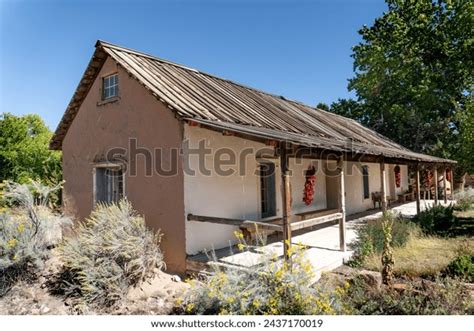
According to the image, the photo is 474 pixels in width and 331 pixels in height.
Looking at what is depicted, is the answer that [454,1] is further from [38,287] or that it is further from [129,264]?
[38,287]

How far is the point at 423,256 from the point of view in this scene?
7.53m

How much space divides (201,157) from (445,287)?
4.84 metres

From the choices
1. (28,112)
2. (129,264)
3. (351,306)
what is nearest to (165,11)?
(129,264)

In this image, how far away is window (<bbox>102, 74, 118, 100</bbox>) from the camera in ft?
28.6

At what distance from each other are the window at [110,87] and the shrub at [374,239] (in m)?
6.88

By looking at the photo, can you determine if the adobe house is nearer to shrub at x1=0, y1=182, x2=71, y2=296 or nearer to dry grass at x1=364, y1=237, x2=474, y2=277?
dry grass at x1=364, y1=237, x2=474, y2=277

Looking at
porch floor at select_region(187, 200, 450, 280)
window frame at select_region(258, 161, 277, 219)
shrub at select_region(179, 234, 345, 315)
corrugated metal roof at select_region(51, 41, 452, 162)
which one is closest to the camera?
shrub at select_region(179, 234, 345, 315)

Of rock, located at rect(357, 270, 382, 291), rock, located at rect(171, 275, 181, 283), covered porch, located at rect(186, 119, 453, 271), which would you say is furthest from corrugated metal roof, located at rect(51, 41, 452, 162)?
rock, located at rect(171, 275, 181, 283)

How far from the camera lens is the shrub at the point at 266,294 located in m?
4.35

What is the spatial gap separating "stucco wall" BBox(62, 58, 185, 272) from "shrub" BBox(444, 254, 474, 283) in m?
5.02

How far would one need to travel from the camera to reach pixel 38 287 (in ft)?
22.4

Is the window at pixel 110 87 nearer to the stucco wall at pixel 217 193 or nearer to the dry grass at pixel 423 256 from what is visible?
the stucco wall at pixel 217 193

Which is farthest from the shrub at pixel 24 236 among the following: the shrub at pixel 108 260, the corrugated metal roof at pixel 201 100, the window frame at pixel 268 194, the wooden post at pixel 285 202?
the wooden post at pixel 285 202
